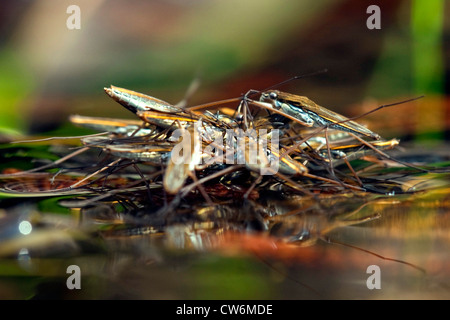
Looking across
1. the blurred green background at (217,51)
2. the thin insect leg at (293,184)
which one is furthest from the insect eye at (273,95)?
the blurred green background at (217,51)

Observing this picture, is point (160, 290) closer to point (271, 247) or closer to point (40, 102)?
point (271, 247)

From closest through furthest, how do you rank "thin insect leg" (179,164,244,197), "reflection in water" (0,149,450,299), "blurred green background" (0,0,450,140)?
"reflection in water" (0,149,450,299)
"thin insect leg" (179,164,244,197)
"blurred green background" (0,0,450,140)

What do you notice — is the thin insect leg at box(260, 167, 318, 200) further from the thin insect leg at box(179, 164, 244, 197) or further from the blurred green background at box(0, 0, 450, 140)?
the blurred green background at box(0, 0, 450, 140)

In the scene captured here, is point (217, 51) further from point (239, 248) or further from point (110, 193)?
point (239, 248)

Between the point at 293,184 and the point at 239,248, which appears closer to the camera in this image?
the point at 239,248

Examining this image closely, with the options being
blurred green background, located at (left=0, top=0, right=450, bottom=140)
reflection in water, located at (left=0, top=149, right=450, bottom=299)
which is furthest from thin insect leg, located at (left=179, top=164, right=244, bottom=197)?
blurred green background, located at (left=0, top=0, right=450, bottom=140)

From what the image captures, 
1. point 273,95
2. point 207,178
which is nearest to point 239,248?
point 207,178

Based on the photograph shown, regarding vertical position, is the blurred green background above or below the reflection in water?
above
